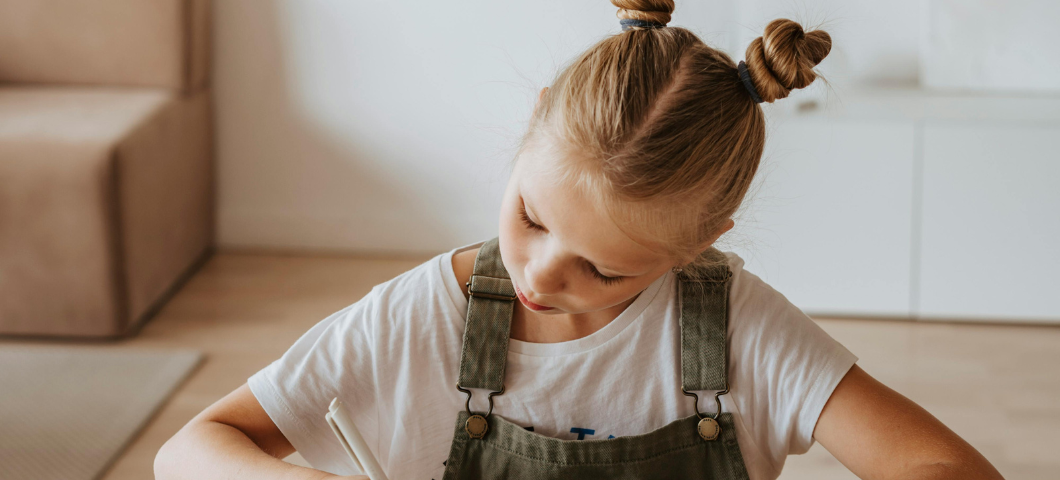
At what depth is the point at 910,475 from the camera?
2.17ft

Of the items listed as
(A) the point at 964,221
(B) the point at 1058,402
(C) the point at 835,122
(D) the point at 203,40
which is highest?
(D) the point at 203,40

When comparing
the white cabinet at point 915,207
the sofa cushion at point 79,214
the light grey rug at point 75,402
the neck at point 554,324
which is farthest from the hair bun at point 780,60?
the sofa cushion at point 79,214

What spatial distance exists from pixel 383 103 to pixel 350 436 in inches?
74.9

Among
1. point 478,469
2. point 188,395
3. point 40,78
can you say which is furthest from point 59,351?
point 478,469

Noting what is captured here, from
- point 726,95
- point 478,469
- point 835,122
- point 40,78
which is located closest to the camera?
point 726,95

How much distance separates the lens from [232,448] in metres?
0.69

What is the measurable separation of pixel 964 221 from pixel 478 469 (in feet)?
5.55

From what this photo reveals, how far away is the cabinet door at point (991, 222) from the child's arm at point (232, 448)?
1.75 metres

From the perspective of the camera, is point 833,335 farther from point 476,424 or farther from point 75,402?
point 75,402

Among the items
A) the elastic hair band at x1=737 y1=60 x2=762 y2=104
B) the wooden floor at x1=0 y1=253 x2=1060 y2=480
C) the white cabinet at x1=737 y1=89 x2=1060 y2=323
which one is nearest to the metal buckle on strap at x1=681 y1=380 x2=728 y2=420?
the elastic hair band at x1=737 y1=60 x2=762 y2=104

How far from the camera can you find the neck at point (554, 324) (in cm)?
76

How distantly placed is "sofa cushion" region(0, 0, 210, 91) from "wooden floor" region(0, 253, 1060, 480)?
531 mm

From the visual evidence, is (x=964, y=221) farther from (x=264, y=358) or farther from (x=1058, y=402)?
(x=264, y=358)

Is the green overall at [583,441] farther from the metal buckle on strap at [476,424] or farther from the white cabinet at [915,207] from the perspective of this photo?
the white cabinet at [915,207]
